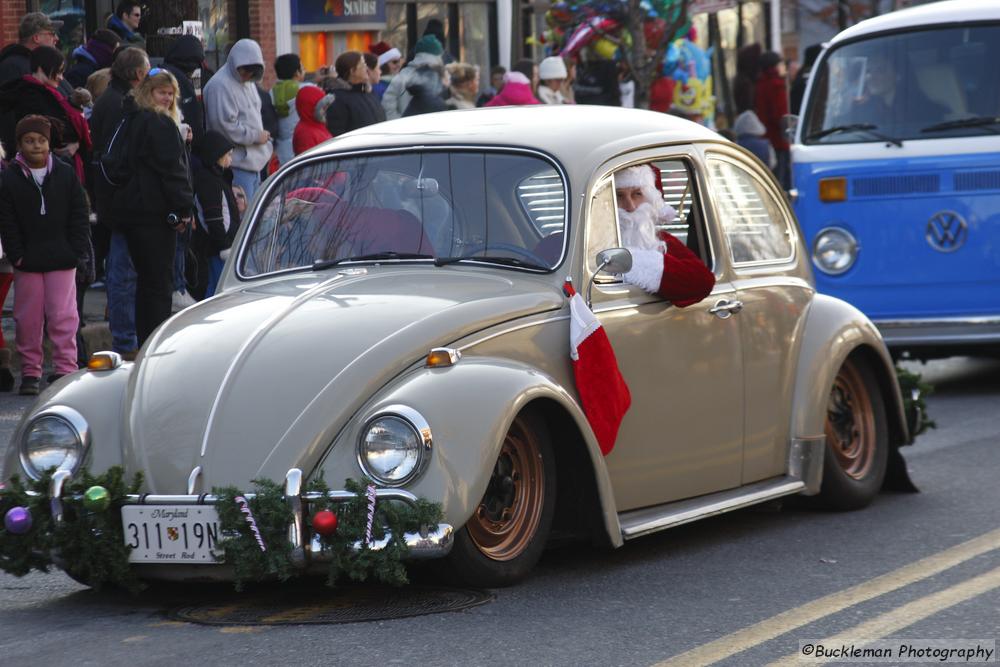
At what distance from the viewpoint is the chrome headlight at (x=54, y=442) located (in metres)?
6.32

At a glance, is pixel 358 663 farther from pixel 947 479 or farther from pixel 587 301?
pixel 947 479

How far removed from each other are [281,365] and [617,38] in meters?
16.8

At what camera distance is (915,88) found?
478 inches

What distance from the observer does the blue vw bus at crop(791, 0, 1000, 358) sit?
11.9m

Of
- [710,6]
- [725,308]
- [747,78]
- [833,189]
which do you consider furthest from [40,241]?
[747,78]

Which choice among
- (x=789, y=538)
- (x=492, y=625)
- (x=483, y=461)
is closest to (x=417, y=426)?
(x=483, y=461)

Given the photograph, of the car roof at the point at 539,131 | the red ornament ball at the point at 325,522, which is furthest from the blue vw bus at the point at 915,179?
the red ornament ball at the point at 325,522

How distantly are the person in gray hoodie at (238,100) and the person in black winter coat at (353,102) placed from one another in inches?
28.1

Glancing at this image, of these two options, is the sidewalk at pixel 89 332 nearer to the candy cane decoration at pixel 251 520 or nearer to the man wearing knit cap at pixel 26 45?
the man wearing knit cap at pixel 26 45

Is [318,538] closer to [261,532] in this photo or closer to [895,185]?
[261,532]

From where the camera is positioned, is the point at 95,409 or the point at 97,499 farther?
the point at 95,409

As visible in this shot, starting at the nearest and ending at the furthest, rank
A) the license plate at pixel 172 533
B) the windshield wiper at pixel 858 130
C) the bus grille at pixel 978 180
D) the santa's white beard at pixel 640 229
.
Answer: the license plate at pixel 172 533, the santa's white beard at pixel 640 229, the bus grille at pixel 978 180, the windshield wiper at pixel 858 130

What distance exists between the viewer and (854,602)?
6.28 m

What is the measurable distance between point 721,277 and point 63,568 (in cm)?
294
